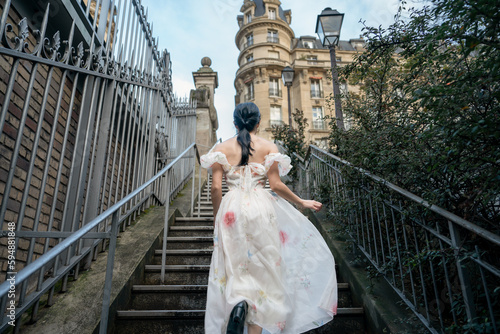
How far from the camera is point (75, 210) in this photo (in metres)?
2.39

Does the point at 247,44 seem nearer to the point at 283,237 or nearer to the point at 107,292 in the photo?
the point at 283,237

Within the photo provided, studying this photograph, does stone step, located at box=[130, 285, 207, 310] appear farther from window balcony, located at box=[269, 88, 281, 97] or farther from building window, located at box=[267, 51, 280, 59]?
building window, located at box=[267, 51, 280, 59]

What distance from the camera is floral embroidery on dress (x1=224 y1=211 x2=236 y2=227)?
71.4 inches

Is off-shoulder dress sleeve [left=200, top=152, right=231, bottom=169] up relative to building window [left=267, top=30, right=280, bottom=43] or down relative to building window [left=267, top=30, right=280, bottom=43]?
down

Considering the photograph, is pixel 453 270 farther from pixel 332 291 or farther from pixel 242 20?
pixel 242 20

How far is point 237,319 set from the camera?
1463 millimetres

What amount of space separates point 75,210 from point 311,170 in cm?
321

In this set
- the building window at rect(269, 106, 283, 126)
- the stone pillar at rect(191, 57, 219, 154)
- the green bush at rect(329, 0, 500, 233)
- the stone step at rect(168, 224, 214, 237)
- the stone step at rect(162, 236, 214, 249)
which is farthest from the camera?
the building window at rect(269, 106, 283, 126)

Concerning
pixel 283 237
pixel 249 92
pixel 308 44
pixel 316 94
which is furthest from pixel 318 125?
pixel 283 237

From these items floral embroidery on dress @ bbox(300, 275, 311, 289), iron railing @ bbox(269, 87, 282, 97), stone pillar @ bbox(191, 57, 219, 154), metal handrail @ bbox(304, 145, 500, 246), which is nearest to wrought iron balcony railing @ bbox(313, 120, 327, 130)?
iron railing @ bbox(269, 87, 282, 97)

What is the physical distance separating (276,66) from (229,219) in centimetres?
2491

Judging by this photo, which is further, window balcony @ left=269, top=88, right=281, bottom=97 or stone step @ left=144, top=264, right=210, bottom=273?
window balcony @ left=269, top=88, right=281, bottom=97

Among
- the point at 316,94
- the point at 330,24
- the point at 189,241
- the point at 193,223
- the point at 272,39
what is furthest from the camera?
the point at 272,39

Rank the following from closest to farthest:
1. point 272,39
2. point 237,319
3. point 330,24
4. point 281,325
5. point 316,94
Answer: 1. point 237,319
2. point 281,325
3. point 330,24
4. point 316,94
5. point 272,39
